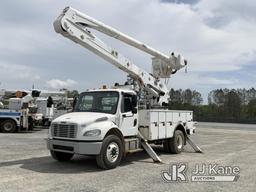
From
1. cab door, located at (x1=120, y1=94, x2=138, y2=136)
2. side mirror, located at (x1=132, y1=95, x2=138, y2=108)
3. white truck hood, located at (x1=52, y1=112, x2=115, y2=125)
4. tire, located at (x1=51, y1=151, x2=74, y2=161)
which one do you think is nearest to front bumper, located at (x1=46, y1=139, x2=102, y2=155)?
white truck hood, located at (x1=52, y1=112, x2=115, y2=125)

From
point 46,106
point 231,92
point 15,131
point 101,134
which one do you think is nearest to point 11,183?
point 101,134

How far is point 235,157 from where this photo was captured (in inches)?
512

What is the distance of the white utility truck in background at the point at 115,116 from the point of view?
1010cm

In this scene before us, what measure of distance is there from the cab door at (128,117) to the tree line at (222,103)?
2187 inches

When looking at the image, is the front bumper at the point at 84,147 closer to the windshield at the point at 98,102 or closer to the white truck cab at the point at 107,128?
the white truck cab at the point at 107,128

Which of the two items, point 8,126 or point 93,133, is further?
point 8,126

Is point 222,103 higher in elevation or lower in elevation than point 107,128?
higher

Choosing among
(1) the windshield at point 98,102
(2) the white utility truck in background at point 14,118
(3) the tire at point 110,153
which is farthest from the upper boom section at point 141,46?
(2) the white utility truck in background at point 14,118

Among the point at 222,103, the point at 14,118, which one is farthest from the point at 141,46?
the point at 222,103

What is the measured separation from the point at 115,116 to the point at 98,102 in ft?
3.03

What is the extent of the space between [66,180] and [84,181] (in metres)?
0.44

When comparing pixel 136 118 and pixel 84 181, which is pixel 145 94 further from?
pixel 84 181

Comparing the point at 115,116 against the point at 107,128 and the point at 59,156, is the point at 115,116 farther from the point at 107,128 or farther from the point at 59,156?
the point at 59,156

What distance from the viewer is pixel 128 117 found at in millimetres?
11477
